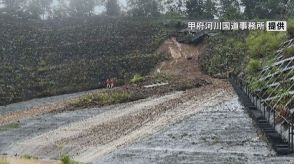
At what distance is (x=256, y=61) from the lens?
27391 mm

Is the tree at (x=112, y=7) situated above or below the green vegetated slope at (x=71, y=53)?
above

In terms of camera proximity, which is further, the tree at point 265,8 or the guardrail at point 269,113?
the tree at point 265,8

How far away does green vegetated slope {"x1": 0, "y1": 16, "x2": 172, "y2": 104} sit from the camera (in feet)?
131

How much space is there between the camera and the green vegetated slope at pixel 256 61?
19969mm

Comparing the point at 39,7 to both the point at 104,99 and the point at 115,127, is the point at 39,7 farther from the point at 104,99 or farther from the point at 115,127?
the point at 115,127

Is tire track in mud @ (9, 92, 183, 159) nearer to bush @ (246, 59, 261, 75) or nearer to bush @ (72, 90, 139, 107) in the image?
bush @ (72, 90, 139, 107)

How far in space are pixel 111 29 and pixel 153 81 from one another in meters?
18.6

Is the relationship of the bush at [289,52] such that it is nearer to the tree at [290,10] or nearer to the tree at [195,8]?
the tree at [290,10]

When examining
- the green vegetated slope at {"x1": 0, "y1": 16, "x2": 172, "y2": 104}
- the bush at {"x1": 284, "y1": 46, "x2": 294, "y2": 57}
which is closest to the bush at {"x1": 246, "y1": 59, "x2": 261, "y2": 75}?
the bush at {"x1": 284, "y1": 46, "x2": 294, "y2": 57}

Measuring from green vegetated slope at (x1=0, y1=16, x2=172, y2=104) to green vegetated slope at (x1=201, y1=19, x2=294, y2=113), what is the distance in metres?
5.77

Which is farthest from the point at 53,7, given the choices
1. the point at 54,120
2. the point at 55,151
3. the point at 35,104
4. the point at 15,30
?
the point at 55,151

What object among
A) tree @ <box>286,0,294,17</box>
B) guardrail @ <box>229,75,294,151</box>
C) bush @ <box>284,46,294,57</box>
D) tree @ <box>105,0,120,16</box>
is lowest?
guardrail @ <box>229,75,294,151</box>

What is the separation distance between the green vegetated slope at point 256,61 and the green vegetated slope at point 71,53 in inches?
227

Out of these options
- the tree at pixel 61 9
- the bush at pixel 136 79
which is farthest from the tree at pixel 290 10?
the tree at pixel 61 9
